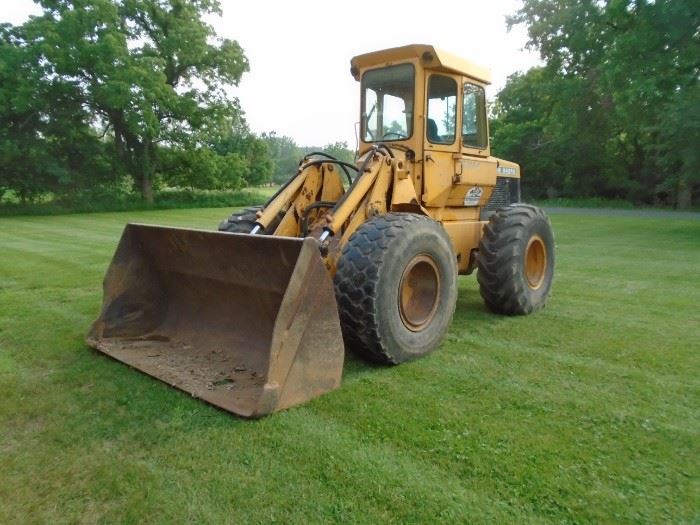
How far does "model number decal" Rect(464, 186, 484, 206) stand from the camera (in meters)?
5.67

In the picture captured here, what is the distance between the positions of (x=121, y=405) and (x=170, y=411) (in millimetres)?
344

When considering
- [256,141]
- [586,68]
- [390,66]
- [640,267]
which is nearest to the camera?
[390,66]

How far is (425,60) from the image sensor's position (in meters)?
4.86

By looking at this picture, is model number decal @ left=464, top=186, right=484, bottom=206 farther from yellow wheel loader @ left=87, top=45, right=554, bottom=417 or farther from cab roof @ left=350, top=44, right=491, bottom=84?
cab roof @ left=350, top=44, right=491, bottom=84

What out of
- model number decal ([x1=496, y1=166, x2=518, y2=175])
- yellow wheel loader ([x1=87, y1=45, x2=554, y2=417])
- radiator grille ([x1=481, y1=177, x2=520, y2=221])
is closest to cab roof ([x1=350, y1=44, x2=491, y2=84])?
yellow wheel loader ([x1=87, y1=45, x2=554, y2=417])

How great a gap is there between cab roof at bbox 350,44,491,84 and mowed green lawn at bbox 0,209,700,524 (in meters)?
2.39

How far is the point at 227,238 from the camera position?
13.2 ft

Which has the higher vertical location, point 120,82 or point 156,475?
point 120,82

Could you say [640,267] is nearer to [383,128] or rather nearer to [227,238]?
[383,128]

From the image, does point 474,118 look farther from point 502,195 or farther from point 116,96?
point 116,96

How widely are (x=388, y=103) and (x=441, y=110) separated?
0.50m

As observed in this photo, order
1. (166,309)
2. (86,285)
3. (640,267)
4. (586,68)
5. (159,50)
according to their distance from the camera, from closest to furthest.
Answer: (166,309) < (86,285) < (640,267) < (586,68) < (159,50)

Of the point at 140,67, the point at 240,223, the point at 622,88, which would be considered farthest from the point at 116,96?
the point at 240,223

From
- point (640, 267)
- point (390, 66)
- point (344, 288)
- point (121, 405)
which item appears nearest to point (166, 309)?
point (121, 405)
